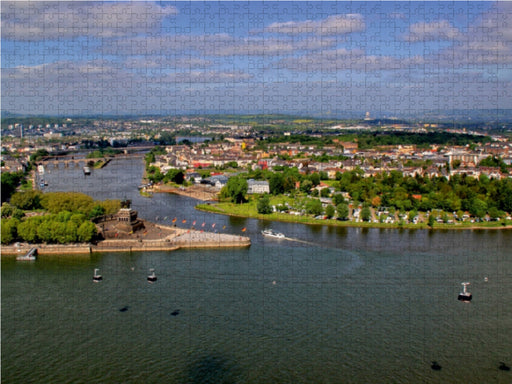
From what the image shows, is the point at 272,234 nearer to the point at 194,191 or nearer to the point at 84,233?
the point at 84,233

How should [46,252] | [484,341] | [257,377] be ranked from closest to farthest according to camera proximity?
[257,377], [484,341], [46,252]

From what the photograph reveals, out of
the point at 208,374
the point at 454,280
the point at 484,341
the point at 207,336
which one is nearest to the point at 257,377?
the point at 208,374

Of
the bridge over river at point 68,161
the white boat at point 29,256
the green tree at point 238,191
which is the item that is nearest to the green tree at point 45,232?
the white boat at point 29,256

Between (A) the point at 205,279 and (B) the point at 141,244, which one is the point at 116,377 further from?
(B) the point at 141,244

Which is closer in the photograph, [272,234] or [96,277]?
[96,277]

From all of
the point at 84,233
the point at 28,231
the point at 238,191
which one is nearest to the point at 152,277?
the point at 84,233

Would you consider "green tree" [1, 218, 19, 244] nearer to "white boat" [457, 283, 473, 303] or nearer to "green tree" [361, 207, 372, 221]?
"green tree" [361, 207, 372, 221]

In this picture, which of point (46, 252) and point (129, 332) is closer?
point (129, 332)
